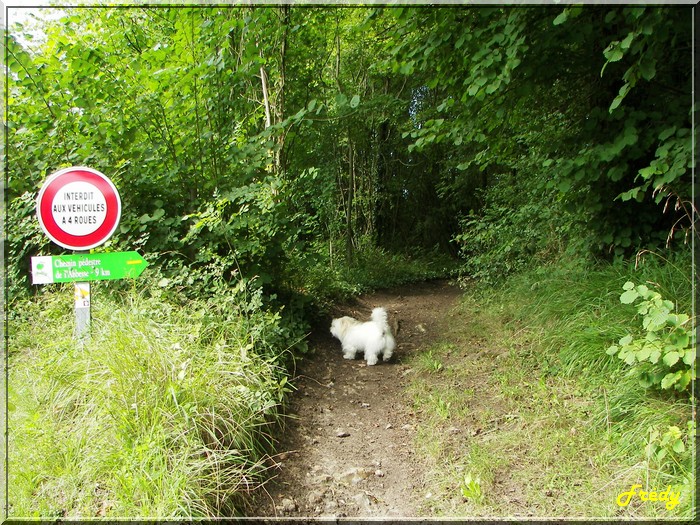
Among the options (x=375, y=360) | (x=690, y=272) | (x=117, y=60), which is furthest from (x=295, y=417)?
(x=117, y=60)

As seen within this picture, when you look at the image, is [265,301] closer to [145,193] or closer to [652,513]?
A: [145,193]

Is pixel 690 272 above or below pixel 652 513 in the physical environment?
above

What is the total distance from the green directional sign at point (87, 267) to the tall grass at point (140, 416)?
0.51 m

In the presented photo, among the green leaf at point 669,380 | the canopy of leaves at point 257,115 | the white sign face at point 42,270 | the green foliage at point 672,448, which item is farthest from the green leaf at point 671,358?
the white sign face at point 42,270

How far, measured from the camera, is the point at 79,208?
3.24 meters

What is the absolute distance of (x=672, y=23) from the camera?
3.35 metres

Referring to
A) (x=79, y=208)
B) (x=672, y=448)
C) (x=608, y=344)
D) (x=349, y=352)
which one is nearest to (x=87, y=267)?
(x=79, y=208)

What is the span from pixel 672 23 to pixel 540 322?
10.1 ft

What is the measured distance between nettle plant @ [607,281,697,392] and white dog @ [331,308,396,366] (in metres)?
2.79

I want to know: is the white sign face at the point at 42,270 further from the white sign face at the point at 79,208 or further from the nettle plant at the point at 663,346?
the nettle plant at the point at 663,346

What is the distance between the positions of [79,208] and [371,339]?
11.5 feet

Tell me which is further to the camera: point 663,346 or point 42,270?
point 42,270

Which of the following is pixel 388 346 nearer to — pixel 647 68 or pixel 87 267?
pixel 87 267

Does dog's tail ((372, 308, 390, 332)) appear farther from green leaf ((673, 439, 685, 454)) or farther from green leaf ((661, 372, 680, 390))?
green leaf ((673, 439, 685, 454))
